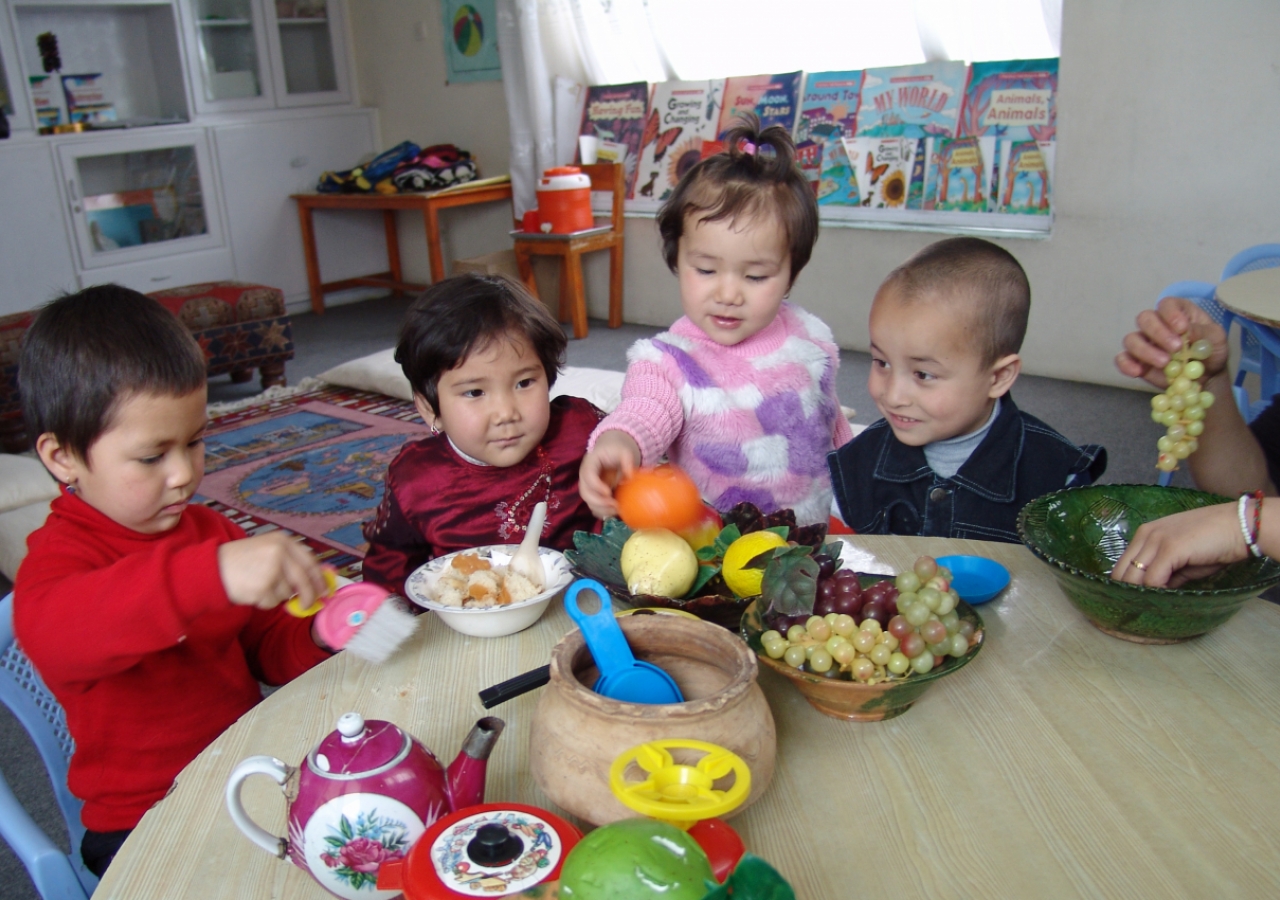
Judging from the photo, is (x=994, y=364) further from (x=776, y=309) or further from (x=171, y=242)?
(x=171, y=242)

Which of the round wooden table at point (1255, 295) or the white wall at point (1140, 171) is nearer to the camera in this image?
the round wooden table at point (1255, 295)

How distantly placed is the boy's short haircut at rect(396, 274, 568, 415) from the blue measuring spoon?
2.24 ft

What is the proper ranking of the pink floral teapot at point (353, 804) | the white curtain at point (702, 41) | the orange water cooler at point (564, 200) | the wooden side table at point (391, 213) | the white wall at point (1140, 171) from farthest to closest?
1. the wooden side table at point (391, 213)
2. the orange water cooler at point (564, 200)
3. the white curtain at point (702, 41)
4. the white wall at point (1140, 171)
5. the pink floral teapot at point (353, 804)

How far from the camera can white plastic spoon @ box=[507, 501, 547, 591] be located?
3.38ft

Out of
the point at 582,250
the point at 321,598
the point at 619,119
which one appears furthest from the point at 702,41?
the point at 321,598

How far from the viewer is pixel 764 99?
14.6ft

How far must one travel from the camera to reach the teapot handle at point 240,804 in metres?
0.62

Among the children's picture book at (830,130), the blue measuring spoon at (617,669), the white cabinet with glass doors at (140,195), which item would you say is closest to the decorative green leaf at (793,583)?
the blue measuring spoon at (617,669)

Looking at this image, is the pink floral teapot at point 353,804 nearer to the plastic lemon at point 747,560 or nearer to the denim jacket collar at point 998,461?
the plastic lemon at point 747,560

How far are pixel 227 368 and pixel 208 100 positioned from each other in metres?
1.94

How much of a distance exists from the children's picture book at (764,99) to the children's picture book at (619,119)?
1.67 ft

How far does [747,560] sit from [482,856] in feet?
1.43

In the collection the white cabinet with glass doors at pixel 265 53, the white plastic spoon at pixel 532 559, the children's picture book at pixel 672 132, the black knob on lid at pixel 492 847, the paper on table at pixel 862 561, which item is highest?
the white cabinet with glass doors at pixel 265 53

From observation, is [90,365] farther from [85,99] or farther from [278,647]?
[85,99]
